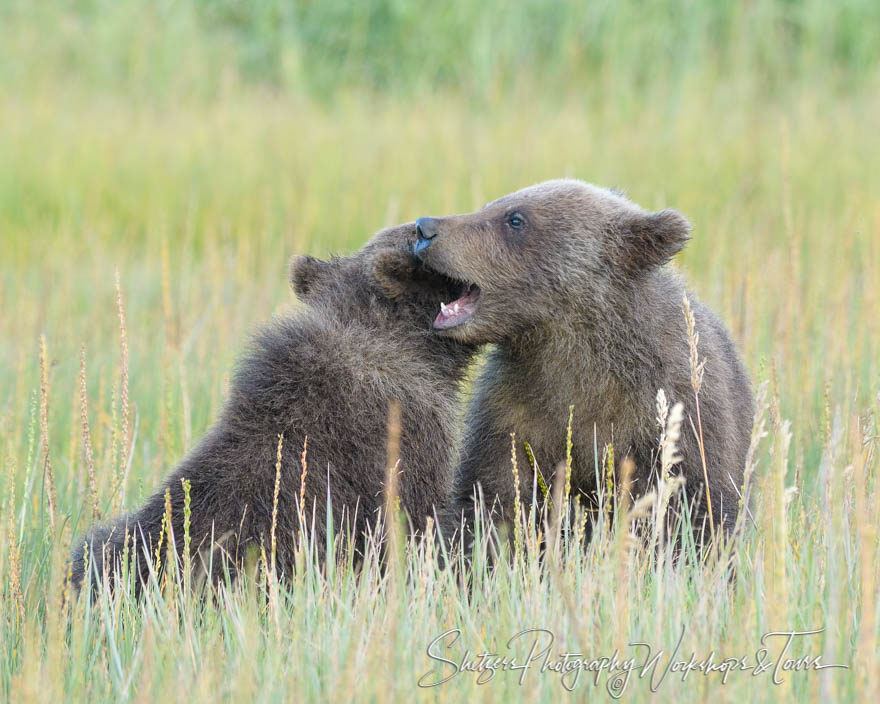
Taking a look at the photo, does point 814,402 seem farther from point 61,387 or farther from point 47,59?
point 47,59

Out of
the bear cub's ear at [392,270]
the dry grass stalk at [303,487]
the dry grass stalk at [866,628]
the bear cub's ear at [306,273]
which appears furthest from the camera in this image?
the bear cub's ear at [306,273]

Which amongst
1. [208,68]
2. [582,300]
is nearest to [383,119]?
[208,68]

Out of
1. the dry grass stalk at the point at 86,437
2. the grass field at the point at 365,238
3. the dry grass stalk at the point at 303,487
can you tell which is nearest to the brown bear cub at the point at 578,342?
the grass field at the point at 365,238

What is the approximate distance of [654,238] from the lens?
462 centimetres

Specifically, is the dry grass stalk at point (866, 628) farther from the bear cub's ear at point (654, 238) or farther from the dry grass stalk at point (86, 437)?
the dry grass stalk at point (86, 437)

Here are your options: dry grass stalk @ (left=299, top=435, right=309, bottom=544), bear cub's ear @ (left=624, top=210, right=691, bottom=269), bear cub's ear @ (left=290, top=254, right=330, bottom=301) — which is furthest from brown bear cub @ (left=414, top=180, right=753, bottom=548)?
dry grass stalk @ (left=299, top=435, right=309, bottom=544)

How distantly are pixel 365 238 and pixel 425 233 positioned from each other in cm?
569

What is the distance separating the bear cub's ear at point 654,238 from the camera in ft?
15.1

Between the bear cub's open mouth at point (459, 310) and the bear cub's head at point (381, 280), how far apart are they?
0.32 ft

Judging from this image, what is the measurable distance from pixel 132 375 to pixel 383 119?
5856 millimetres

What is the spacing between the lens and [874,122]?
1112 cm

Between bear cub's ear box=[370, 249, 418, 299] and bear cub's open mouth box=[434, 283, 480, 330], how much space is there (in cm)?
18

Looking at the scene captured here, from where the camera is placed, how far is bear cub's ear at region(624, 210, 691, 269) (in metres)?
4.59

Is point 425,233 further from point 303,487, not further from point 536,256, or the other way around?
point 303,487
